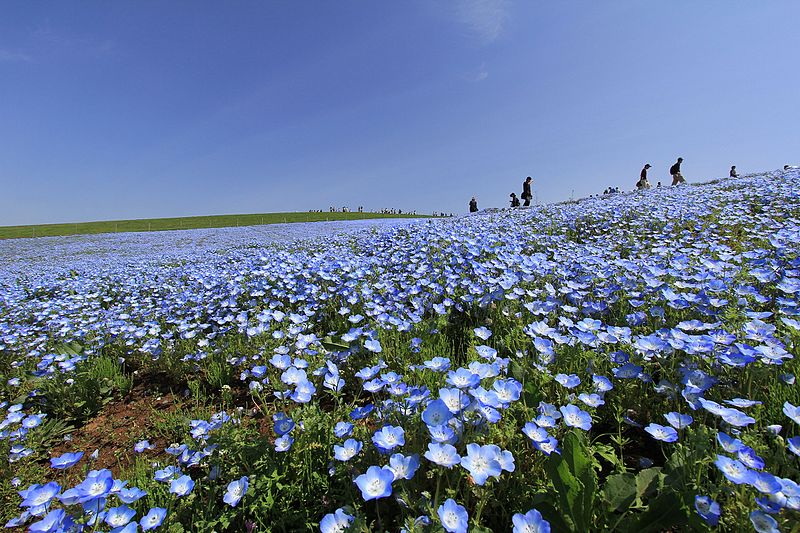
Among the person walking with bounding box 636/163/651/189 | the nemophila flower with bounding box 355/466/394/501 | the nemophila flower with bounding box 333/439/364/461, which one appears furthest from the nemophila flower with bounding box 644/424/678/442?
the person walking with bounding box 636/163/651/189

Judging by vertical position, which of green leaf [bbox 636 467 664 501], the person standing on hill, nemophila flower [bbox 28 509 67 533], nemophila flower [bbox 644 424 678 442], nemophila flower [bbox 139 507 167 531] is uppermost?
the person standing on hill

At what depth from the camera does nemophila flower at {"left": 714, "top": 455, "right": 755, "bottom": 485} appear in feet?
3.85

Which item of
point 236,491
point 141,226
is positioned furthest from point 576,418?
point 141,226

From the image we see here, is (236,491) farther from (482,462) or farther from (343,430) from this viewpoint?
(482,462)

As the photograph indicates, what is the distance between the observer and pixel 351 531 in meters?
1.23

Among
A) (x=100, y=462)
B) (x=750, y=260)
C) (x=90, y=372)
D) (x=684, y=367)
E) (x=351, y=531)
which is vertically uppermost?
(x=750, y=260)

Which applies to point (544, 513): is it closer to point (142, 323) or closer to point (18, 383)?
point (18, 383)

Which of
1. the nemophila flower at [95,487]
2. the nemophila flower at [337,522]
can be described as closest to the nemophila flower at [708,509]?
the nemophila flower at [337,522]

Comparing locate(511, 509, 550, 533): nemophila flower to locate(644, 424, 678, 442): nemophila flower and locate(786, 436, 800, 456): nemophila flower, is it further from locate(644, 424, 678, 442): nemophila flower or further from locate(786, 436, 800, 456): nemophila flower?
locate(786, 436, 800, 456): nemophila flower

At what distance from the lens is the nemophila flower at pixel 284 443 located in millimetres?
1713

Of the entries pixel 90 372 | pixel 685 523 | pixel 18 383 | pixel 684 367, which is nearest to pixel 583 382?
pixel 684 367

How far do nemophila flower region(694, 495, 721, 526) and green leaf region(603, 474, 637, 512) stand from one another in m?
0.19

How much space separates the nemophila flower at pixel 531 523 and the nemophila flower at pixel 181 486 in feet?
4.60

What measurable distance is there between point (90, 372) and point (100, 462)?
112cm
